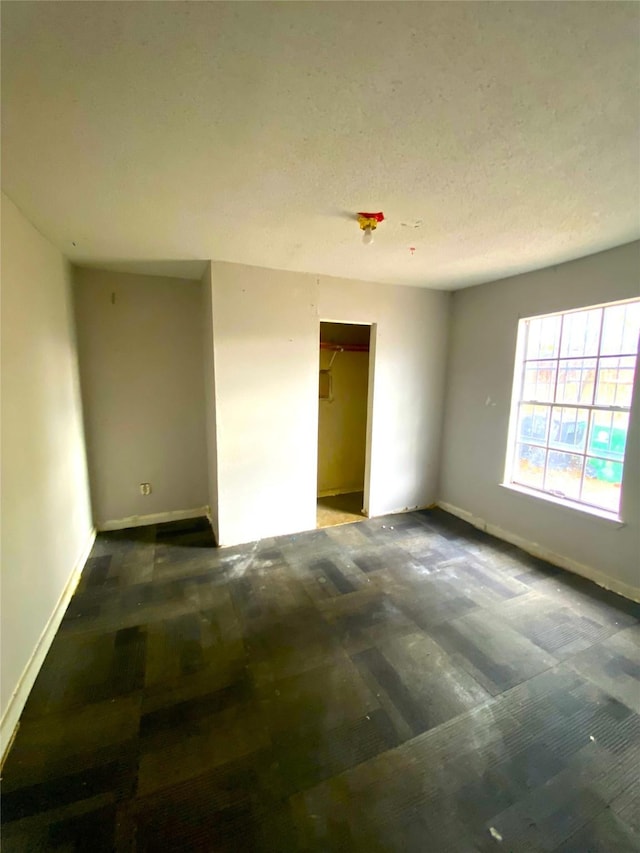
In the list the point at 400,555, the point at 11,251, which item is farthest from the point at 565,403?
the point at 11,251

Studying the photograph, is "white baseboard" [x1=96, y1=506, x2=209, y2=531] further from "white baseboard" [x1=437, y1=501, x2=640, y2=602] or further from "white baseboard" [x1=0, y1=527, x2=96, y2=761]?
"white baseboard" [x1=437, y1=501, x2=640, y2=602]

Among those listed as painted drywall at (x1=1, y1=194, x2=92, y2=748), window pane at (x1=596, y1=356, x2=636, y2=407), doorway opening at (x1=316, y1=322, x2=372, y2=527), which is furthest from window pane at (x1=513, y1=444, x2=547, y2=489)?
painted drywall at (x1=1, y1=194, x2=92, y2=748)

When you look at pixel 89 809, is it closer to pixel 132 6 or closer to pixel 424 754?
pixel 424 754

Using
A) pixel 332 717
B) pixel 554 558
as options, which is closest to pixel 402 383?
pixel 554 558

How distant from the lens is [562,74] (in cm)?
102

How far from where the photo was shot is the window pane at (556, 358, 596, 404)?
2.65 meters

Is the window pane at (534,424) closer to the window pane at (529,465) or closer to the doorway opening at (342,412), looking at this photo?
the window pane at (529,465)

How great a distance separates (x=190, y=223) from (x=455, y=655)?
293 centimetres

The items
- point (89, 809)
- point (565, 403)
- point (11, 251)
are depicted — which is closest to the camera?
point (89, 809)

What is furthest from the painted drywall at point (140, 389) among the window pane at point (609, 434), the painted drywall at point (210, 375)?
the window pane at point (609, 434)

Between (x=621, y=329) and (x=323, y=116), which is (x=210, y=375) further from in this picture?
(x=621, y=329)

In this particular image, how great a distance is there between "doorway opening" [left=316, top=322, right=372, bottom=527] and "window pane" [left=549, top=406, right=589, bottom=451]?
1.98 metres

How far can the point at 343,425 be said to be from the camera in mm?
4527

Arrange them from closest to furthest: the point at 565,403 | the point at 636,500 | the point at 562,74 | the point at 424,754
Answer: the point at 562,74, the point at 424,754, the point at 636,500, the point at 565,403
